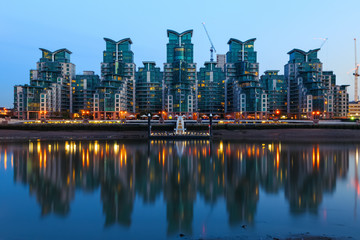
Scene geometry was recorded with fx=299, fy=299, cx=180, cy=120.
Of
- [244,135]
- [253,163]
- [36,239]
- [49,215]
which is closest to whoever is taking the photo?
[36,239]

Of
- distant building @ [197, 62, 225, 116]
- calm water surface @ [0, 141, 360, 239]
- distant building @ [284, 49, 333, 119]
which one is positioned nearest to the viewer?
calm water surface @ [0, 141, 360, 239]

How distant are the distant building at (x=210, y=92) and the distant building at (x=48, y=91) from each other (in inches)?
3043

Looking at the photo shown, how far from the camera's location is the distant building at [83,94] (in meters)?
179

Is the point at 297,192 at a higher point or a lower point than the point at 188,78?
lower

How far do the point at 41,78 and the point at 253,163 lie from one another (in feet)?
537

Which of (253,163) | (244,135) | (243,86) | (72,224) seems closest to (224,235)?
(72,224)

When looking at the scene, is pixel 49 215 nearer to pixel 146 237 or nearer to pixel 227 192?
pixel 146 237

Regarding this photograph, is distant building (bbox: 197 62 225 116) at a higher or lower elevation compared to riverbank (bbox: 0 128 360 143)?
higher

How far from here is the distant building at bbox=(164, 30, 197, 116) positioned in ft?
510

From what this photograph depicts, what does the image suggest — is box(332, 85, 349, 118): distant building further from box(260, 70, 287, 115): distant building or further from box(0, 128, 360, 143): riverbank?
box(0, 128, 360, 143): riverbank

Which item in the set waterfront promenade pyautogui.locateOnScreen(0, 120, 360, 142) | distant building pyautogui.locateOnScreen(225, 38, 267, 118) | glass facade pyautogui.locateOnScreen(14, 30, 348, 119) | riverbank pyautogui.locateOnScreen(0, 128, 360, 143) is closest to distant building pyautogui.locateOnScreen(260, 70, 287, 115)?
glass facade pyautogui.locateOnScreen(14, 30, 348, 119)

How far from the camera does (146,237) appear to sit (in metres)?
13.2

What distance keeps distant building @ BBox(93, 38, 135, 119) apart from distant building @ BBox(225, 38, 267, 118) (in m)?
56.2

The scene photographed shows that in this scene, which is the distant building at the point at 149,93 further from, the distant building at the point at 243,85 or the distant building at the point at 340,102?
the distant building at the point at 340,102
